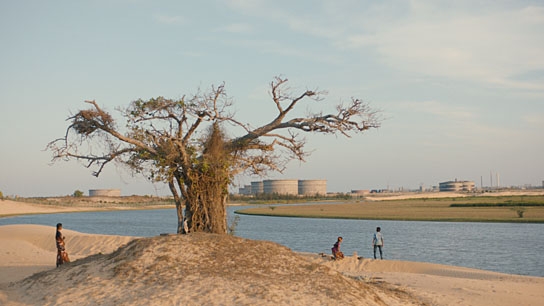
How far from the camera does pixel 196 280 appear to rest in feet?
42.5

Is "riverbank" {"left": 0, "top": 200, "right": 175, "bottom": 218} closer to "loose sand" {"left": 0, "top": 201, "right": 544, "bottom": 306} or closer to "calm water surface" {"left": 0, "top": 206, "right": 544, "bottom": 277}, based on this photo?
"calm water surface" {"left": 0, "top": 206, "right": 544, "bottom": 277}

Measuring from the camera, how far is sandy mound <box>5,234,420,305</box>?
12211 mm

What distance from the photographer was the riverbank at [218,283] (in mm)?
12328

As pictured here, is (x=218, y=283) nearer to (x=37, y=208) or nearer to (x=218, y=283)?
(x=218, y=283)

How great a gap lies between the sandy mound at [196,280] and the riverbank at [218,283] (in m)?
0.02

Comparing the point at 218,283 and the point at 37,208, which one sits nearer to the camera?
the point at 218,283

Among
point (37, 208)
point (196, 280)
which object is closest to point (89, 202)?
point (37, 208)

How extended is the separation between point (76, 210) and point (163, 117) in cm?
11388

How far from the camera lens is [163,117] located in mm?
17859

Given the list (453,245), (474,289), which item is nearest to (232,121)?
(474,289)

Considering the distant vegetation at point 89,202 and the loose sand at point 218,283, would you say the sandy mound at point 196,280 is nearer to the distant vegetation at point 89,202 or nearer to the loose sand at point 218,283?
the loose sand at point 218,283

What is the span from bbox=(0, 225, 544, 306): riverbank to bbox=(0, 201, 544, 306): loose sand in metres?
0.02

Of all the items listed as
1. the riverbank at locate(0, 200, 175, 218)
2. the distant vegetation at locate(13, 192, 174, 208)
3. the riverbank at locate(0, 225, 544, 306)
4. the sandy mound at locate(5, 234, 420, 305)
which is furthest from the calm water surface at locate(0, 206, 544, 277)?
the distant vegetation at locate(13, 192, 174, 208)

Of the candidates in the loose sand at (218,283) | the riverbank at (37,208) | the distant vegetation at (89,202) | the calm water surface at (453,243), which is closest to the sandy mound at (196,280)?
the loose sand at (218,283)
